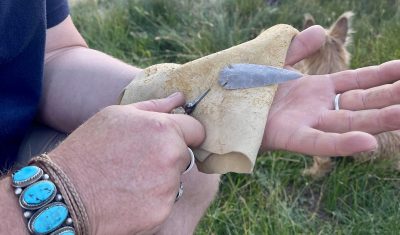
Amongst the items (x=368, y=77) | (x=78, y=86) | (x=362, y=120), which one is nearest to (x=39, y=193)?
(x=78, y=86)

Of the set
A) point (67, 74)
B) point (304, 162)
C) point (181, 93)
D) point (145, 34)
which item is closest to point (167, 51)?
point (145, 34)

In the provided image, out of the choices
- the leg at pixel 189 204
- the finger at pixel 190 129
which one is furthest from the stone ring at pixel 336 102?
the leg at pixel 189 204

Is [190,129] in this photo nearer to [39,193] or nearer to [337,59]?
[39,193]

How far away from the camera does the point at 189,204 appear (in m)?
1.67

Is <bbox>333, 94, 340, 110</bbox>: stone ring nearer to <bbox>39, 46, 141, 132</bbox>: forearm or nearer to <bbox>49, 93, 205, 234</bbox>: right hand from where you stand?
<bbox>49, 93, 205, 234</bbox>: right hand

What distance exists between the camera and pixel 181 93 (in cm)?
150

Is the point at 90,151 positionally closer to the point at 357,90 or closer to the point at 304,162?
the point at 357,90

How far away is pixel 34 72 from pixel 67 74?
15 centimetres

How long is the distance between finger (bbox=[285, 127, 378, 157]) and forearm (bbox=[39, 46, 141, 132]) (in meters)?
0.60

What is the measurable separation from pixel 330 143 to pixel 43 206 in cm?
63

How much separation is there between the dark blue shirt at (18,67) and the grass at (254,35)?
86 cm

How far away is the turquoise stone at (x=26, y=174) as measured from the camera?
48.6 inches

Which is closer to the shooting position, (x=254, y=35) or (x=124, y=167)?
(x=124, y=167)

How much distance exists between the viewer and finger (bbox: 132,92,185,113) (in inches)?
53.7
